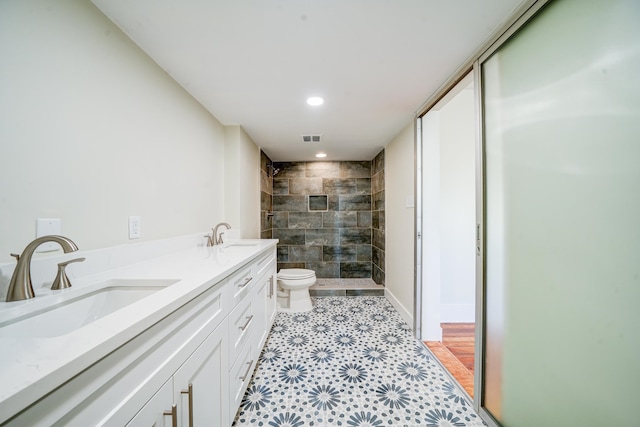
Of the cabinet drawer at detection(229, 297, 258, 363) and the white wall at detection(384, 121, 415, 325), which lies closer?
the cabinet drawer at detection(229, 297, 258, 363)

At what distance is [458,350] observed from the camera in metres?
2.02

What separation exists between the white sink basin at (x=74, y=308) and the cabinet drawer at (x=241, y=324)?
429 mm

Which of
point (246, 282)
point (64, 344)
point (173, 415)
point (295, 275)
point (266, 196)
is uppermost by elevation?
point (266, 196)

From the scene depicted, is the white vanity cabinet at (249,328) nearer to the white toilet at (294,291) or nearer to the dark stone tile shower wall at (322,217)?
the white toilet at (294,291)

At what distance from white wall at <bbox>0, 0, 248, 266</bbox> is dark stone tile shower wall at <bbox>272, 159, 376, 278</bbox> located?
7.66 feet

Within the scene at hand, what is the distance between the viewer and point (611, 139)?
76 cm

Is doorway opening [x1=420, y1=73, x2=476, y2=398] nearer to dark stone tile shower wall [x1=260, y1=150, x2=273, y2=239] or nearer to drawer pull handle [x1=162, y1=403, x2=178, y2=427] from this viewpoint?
dark stone tile shower wall [x1=260, y1=150, x2=273, y2=239]

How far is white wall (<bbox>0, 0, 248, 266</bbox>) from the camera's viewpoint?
83 cm

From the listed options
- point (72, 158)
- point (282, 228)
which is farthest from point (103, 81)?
point (282, 228)

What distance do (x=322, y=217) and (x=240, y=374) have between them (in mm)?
2805

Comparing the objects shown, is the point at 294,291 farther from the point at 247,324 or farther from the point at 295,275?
the point at 247,324

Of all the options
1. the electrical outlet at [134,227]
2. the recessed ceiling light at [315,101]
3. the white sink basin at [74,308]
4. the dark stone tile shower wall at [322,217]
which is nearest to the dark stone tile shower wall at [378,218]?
the dark stone tile shower wall at [322,217]

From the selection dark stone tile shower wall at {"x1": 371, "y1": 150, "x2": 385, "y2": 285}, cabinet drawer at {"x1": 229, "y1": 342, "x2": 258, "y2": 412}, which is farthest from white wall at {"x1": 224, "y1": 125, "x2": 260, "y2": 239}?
dark stone tile shower wall at {"x1": 371, "y1": 150, "x2": 385, "y2": 285}

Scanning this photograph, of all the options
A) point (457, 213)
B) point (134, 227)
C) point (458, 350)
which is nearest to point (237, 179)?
point (134, 227)
